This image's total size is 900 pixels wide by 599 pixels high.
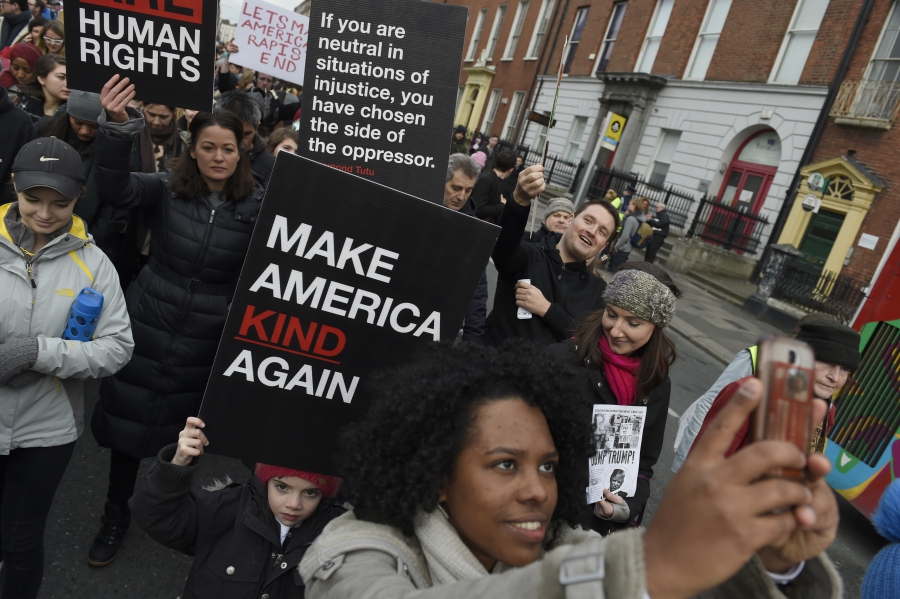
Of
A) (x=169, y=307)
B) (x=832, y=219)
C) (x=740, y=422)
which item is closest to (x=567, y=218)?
(x=169, y=307)

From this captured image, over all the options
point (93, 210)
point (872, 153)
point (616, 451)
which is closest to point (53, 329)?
point (93, 210)

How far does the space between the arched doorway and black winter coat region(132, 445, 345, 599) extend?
16.8 metres

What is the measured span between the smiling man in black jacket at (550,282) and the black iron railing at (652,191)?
15.0m

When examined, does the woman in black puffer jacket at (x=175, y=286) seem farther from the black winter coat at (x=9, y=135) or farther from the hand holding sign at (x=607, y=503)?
the hand holding sign at (x=607, y=503)

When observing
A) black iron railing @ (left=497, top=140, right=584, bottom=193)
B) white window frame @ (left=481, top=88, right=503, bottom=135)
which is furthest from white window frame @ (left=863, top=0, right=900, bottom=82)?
white window frame @ (left=481, top=88, right=503, bottom=135)

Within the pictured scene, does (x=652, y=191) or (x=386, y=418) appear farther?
(x=652, y=191)

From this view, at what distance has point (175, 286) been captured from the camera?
2852mm

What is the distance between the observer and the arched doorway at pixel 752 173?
16766 millimetres

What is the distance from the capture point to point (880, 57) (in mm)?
14047

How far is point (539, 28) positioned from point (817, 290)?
21.8 meters

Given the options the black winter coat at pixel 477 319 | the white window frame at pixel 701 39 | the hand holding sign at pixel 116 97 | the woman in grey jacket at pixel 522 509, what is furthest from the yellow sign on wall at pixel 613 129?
the white window frame at pixel 701 39

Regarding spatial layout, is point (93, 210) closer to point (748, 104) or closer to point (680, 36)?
point (748, 104)

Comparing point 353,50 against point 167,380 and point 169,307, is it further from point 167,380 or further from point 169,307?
point 167,380

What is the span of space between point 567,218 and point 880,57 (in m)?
14.1
